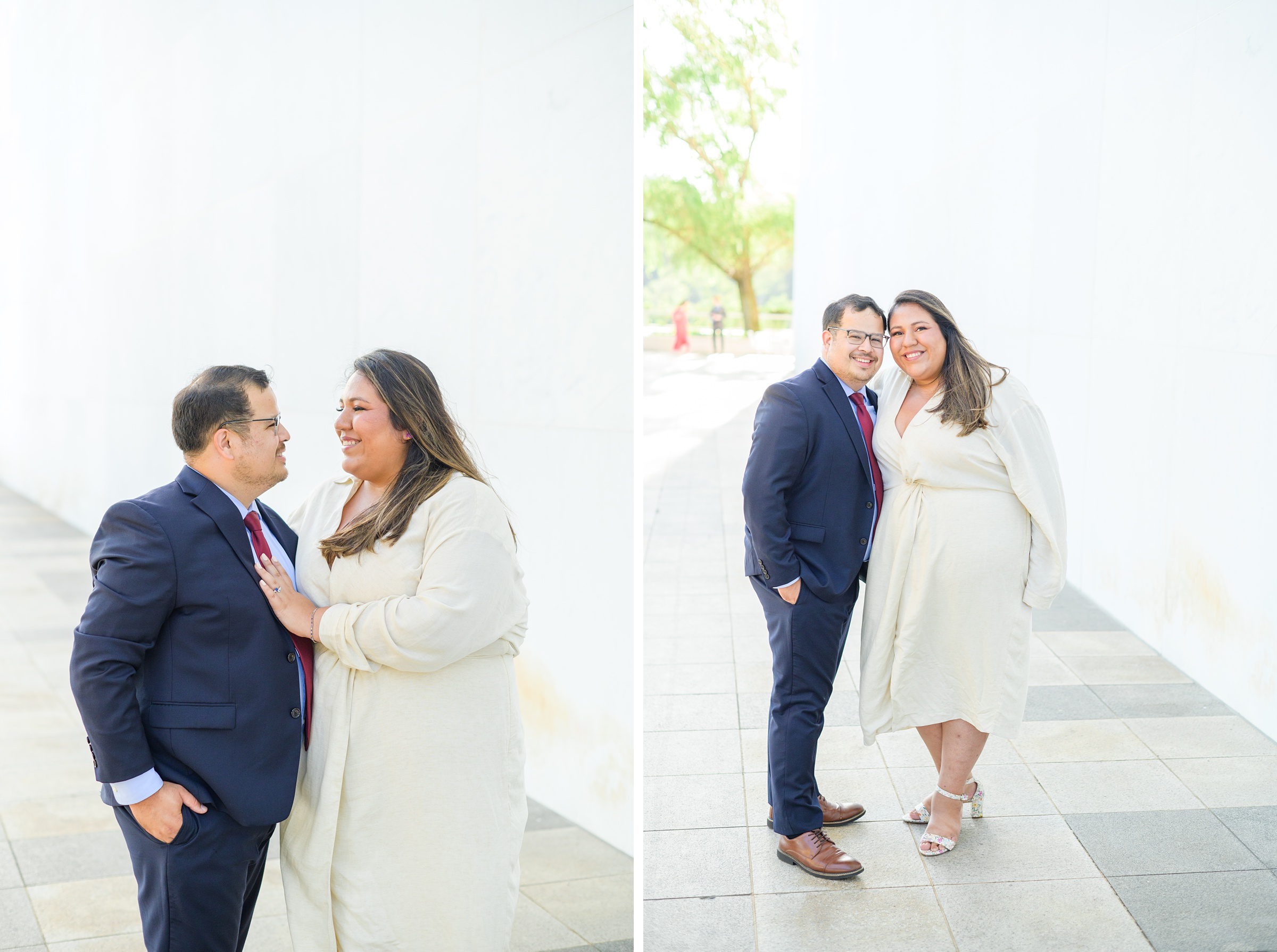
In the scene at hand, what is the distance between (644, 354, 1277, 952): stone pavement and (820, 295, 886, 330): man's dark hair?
184 centimetres

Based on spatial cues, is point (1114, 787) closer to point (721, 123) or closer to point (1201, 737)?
point (1201, 737)

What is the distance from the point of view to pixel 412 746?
2639 millimetres

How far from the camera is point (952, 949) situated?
10.5 ft

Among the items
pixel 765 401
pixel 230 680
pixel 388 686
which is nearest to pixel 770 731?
pixel 765 401

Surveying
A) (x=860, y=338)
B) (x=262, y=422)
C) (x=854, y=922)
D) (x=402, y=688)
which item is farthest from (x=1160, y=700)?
(x=262, y=422)

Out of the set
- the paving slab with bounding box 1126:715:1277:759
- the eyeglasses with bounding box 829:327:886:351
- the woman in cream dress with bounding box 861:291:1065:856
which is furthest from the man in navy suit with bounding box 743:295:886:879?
the paving slab with bounding box 1126:715:1277:759

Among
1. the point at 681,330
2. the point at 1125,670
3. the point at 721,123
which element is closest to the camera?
the point at 1125,670

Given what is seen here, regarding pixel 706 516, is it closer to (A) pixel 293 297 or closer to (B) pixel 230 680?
(A) pixel 293 297

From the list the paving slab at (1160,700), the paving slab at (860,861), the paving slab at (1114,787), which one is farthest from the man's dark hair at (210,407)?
the paving slab at (1160,700)

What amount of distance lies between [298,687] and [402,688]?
0.24 meters

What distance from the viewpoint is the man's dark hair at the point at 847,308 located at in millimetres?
3586

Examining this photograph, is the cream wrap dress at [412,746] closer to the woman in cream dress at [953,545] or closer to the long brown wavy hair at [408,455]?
the long brown wavy hair at [408,455]

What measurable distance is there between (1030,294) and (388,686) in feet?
21.5

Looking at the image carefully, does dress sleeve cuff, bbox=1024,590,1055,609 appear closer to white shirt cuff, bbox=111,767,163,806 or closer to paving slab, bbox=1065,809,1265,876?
paving slab, bbox=1065,809,1265,876
